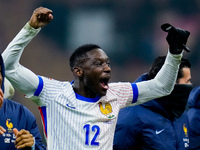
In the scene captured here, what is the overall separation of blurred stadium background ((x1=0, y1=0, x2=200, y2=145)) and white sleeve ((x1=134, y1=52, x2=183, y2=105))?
450cm

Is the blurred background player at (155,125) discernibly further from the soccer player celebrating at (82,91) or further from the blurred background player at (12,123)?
the blurred background player at (12,123)

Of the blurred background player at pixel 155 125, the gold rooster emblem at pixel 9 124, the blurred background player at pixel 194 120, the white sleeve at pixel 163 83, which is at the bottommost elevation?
the blurred background player at pixel 194 120

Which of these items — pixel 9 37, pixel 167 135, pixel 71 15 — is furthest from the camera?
pixel 71 15

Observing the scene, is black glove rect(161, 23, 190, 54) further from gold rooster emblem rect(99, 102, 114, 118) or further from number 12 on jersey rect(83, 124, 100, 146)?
number 12 on jersey rect(83, 124, 100, 146)

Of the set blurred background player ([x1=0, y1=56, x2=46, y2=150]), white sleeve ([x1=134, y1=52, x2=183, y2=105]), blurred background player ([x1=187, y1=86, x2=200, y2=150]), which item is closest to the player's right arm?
blurred background player ([x1=0, y1=56, x2=46, y2=150])

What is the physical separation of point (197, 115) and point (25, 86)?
2314 millimetres

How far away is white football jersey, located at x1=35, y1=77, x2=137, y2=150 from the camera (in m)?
2.81

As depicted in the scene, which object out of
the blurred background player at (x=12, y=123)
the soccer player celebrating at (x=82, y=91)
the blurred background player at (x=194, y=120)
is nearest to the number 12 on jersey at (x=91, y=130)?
the soccer player celebrating at (x=82, y=91)

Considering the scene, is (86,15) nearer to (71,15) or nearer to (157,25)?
(71,15)

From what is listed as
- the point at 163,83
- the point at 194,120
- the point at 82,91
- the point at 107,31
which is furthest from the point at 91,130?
the point at 107,31

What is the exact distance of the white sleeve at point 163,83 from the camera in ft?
10.2

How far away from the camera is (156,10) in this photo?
851 centimetres

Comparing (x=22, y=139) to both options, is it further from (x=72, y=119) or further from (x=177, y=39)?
(x=177, y=39)

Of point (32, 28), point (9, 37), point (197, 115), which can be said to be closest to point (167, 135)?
point (197, 115)
